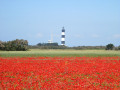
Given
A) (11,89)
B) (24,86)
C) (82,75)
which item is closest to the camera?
(11,89)

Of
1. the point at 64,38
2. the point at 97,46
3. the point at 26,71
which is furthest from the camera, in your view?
the point at 64,38

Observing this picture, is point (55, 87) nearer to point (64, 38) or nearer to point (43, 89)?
point (43, 89)

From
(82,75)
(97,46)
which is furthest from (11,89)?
(97,46)

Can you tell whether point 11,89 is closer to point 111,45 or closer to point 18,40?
point 18,40

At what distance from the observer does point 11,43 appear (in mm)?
86250

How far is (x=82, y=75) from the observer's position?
1661 centimetres

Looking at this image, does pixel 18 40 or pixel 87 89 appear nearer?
pixel 87 89

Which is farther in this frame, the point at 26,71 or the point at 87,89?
the point at 26,71

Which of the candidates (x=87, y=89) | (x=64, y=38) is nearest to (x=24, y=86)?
(x=87, y=89)

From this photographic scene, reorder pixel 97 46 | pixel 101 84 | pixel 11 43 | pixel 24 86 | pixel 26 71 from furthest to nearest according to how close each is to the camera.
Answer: pixel 97 46 < pixel 11 43 < pixel 26 71 < pixel 101 84 < pixel 24 86

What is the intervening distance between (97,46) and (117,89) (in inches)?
4088

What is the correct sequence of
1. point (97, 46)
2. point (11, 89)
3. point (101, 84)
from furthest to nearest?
point (97, 46) → point (101, 84) → point (11, 89)

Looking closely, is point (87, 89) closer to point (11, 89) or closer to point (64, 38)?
point (11, 89)

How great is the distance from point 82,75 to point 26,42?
240 ft
